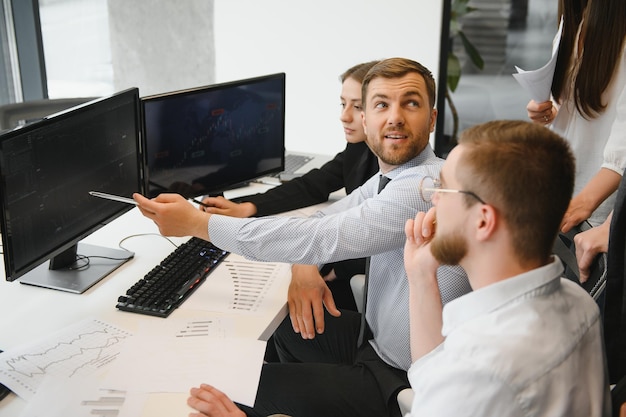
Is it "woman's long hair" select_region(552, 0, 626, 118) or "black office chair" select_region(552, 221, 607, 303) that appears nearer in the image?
"black office chair" select_region(552, 221, 607, 303)

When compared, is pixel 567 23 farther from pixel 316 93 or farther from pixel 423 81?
pixel 316 93

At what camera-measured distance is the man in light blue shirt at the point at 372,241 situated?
5.34ft

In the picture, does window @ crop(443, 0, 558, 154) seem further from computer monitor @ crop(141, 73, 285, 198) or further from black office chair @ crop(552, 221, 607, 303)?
black office chair @ crop(552, 221, 607, 303)

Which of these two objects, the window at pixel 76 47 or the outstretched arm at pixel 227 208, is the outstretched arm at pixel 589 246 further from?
the window at pixel 76 47

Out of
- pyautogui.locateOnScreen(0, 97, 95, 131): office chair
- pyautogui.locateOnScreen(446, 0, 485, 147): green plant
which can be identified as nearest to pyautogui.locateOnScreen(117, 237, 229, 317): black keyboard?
pyautogui.locateOnScreen(0, 97, 95, 131): office chair

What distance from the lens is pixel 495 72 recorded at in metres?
3.99

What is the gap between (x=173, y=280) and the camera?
5.90ft

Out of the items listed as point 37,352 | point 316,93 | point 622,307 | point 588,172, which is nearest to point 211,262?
point 37,352

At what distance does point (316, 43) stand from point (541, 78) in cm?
199

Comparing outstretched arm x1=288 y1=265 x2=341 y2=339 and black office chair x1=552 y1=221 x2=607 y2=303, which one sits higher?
black office chair x1=552 y1=221 x2=607 y2=303

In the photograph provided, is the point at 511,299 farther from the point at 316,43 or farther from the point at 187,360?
the point at 316,43

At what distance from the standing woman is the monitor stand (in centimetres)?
129

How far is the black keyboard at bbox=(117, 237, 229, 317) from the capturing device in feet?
5.49

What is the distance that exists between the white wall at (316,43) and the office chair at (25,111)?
1763mm
